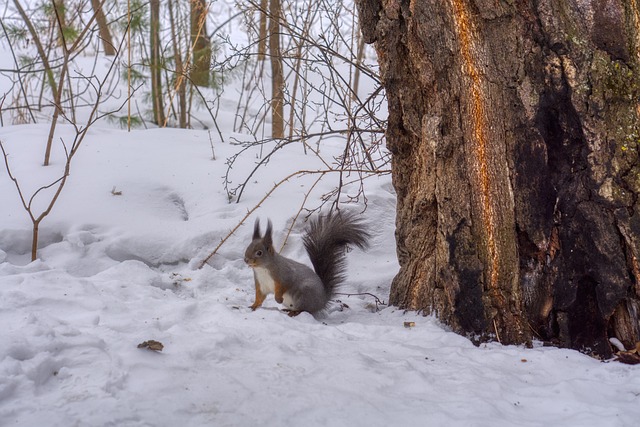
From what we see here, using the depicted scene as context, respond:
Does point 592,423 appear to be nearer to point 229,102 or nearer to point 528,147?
point 528,147

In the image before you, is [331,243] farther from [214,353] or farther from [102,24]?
[102,24]

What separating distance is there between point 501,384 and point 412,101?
1297 millimetres

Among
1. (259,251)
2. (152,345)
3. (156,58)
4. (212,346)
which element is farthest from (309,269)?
(156,58)

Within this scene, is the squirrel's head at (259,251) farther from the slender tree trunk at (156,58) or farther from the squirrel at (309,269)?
the slender tree trunk at (156,58)

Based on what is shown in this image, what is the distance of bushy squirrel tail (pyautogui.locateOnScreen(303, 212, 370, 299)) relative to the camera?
355 cm

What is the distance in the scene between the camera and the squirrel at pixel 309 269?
11.1 ft

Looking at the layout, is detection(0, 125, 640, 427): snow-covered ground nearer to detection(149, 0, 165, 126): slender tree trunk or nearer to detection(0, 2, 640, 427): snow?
detection(0, 2, 640, 427): snow

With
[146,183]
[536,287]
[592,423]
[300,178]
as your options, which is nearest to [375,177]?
[300,178]

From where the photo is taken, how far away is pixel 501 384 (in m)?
2.21

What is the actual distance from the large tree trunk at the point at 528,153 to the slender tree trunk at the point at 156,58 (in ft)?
15.4

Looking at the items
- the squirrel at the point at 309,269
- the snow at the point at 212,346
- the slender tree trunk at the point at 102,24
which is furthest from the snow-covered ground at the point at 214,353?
the slender tree trunk at the point at 102,24

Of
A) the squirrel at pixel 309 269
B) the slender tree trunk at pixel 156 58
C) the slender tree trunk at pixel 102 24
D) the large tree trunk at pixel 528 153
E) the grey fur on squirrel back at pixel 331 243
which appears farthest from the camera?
the slender tree trunk at pixel 156 58

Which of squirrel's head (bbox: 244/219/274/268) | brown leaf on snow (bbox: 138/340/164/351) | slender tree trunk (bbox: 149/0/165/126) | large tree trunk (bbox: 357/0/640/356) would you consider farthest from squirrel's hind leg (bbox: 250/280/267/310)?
slender tree trunk (bbox: 149/0/165/126)

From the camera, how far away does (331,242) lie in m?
3.58
